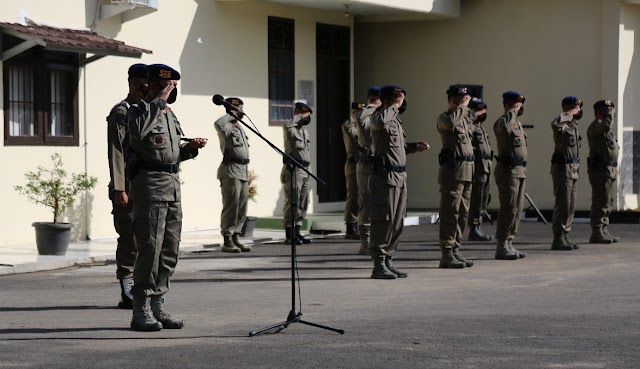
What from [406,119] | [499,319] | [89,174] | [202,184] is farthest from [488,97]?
[499,319]

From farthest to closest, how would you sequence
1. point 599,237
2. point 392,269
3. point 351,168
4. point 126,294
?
point 351,168, point 599,237, point 392,269, point 126,294

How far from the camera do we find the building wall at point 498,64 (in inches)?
979

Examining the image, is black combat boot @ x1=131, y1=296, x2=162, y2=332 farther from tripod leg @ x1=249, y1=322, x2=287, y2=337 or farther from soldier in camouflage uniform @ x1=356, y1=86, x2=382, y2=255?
soldier in camouflage uniform @ x1=356, y1=86, x2=382, y2=255

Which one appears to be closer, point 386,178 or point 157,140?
point 157,140

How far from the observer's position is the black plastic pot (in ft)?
53.5

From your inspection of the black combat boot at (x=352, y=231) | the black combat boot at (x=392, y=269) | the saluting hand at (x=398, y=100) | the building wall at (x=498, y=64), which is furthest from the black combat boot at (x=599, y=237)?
the saluting hand at (x=398, y=100)

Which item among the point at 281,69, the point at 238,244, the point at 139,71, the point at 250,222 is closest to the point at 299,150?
the point at 238,244

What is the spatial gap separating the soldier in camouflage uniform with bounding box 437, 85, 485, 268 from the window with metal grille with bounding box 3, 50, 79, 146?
5.92 meters

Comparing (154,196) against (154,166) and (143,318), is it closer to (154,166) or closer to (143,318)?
(154,166)

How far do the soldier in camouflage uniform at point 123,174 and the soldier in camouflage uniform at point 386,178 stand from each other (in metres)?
3.26

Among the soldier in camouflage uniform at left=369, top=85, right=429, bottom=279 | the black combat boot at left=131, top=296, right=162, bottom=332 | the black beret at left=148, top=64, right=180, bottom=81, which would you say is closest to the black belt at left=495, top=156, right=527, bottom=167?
the soldier in camouflage uniform at left=369, top=85, right=429, bottom=279

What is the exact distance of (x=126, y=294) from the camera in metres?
11.6

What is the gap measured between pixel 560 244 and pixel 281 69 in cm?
729

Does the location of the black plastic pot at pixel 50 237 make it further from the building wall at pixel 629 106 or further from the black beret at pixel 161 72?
the building wall at pixel 629 106
